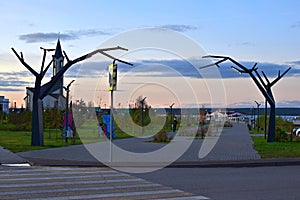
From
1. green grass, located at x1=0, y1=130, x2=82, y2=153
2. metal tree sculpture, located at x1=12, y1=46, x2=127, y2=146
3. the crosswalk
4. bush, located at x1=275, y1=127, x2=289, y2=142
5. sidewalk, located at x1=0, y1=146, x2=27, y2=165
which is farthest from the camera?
bush, located at x1=275, y1=127, x2=289, y2=142

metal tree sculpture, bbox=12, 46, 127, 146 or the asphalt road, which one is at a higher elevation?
metal tree sculpture, bbox=12, 46, 127, 146

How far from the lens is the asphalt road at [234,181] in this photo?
1031 cm

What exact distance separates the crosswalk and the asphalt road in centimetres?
57

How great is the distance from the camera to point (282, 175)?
13.7 meters

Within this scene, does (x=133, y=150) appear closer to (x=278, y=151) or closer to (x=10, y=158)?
(x=278, y=151)

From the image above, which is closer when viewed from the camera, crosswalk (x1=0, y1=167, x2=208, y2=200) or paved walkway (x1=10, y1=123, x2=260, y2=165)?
crosswalk (x1=0, y1=167, x2=208, y2=200)

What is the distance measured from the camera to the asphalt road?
33.8ft

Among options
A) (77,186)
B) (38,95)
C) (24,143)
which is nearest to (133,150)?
(38,95)

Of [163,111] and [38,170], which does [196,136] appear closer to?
[163,111]

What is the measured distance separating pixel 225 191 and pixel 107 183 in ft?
9.08

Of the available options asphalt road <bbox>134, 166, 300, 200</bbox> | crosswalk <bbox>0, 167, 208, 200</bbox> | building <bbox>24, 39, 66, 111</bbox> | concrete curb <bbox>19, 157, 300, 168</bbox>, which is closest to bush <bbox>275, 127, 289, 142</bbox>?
building <bbox>24, 39, 66, 111</bbox>

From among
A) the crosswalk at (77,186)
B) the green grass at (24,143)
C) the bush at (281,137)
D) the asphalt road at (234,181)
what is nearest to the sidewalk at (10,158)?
the green grass at (24,143)

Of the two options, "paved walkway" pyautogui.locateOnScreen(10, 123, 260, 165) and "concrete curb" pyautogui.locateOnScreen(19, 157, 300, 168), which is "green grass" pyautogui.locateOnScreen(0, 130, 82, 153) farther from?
"concrete curb" pyautogui.locateOnScreen(19, 157, 300, 168)

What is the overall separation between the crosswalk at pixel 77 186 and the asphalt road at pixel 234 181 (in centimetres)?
57
